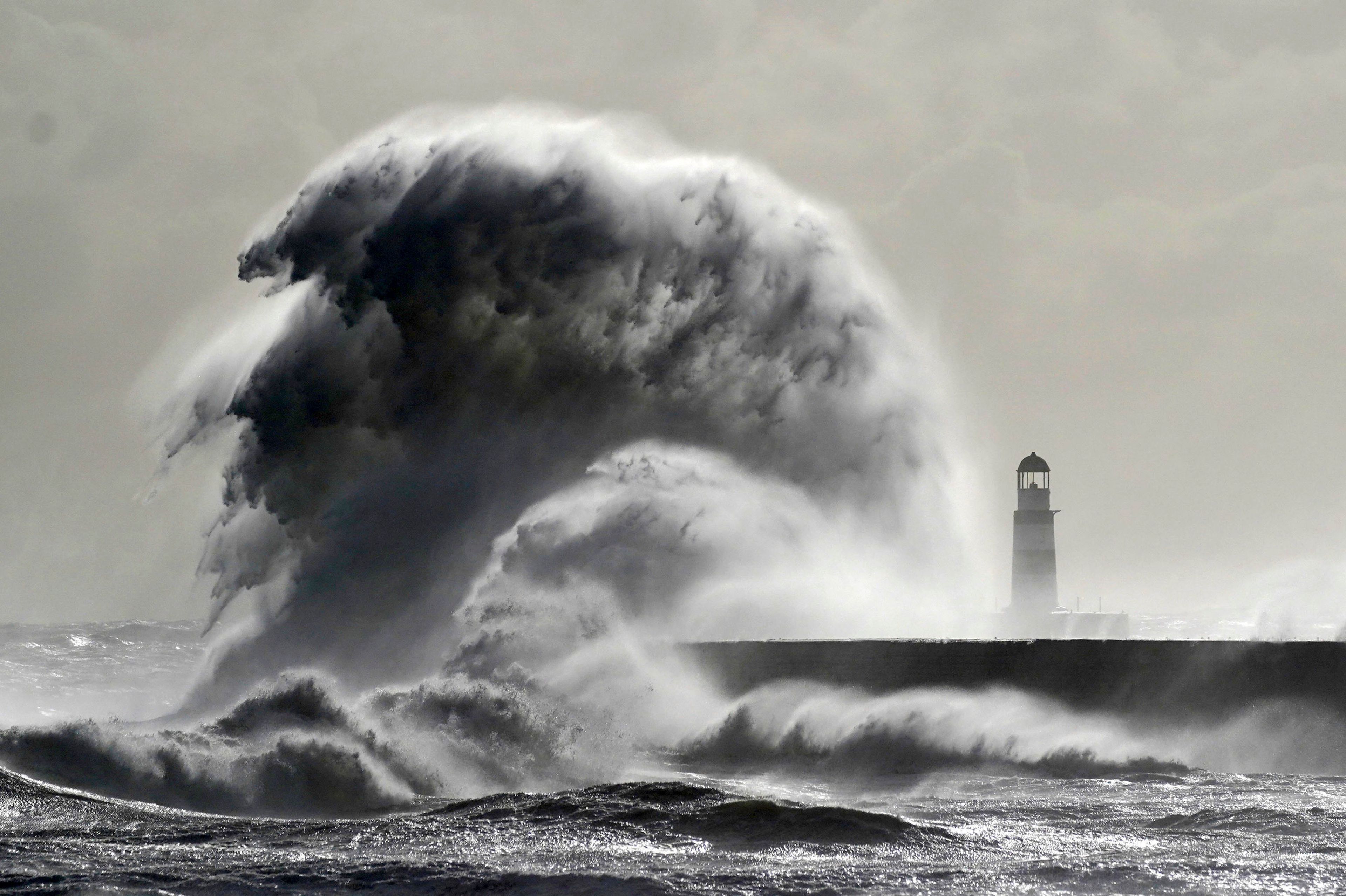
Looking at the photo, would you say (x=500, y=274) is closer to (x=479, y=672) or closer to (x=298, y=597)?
(x=298, y=597)

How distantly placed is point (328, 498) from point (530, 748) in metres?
8.56

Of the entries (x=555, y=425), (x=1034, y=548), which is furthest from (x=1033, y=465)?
(x=555, y=425)

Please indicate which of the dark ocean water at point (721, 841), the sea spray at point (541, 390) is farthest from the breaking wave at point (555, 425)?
the dark ocean water at point (721, 841)

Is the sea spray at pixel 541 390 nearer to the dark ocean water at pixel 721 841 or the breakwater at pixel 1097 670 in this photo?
the breakwater at pixel 1097 670

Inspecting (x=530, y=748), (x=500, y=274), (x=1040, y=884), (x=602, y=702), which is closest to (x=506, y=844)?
(x=1040, y=884)

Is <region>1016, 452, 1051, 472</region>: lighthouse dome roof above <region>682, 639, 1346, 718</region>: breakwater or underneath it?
above

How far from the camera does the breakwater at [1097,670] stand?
51.3ft

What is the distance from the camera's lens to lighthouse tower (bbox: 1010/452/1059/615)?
30.7m

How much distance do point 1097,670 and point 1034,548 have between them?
14.7m

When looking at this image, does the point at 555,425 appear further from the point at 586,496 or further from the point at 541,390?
the point at 586,496

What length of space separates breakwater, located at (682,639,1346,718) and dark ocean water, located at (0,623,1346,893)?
1.32 m

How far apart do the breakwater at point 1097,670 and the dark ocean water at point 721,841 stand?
1323 mm

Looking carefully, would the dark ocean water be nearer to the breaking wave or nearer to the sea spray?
the breaking wave

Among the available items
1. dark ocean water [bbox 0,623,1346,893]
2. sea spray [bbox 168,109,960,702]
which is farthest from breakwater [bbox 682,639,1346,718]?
sea spray [bbox 168,109,960,702]
